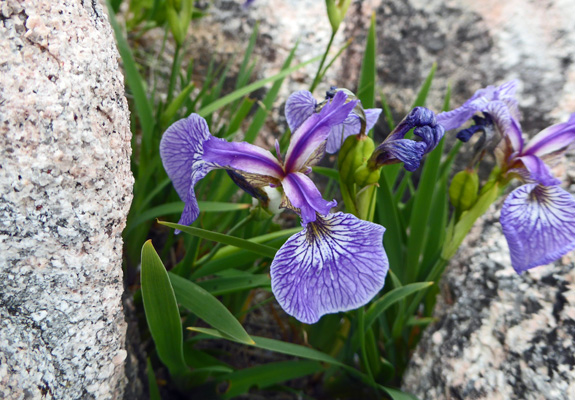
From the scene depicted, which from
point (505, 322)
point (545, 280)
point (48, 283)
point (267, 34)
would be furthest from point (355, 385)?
point (267, 34)

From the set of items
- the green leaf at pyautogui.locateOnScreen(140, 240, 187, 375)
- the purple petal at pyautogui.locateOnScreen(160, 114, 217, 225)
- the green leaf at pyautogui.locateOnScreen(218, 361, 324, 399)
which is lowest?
the green leaf at pyautogui.locateOnScreen(218, 361, 324, 399)

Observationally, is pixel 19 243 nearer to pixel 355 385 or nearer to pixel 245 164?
pixel 245 164

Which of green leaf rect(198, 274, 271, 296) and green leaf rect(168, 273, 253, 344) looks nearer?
green leaf rect(168, 273, 253, 344)

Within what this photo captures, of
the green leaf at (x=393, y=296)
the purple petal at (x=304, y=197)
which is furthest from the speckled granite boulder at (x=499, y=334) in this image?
the purple petal at (x=304, y=197)

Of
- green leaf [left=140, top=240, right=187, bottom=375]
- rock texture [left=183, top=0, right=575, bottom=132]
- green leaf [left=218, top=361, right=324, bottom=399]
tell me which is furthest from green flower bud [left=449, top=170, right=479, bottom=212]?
rock texture [left=183, top=0, right=575, bottom=132]

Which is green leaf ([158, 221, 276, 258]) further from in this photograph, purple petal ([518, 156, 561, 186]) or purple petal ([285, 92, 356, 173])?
purple petal ([518, 156, 561, 186])

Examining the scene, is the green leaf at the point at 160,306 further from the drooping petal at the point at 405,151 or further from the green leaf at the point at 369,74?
the green leaf at the point at 369,74

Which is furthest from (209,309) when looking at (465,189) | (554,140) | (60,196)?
(554,140)
